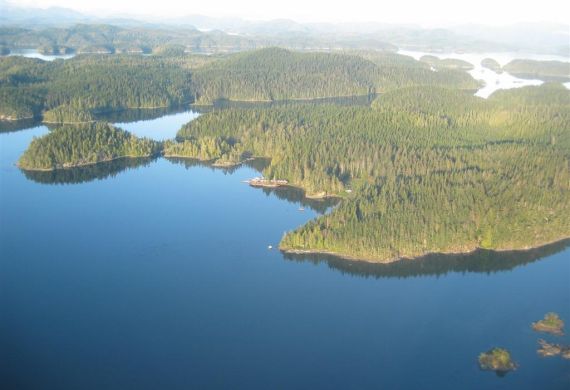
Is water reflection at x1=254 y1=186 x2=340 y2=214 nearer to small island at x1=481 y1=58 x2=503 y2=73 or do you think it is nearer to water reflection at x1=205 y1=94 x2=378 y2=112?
water reflection at x1=205 y1=94 x2=378 y2=112

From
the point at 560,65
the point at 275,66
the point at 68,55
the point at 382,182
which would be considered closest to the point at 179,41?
the point at 68,55

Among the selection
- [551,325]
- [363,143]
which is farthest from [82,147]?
[551,325]

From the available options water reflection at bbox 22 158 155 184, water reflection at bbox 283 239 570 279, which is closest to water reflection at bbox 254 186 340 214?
water reflection at bbox 283 239 570 279

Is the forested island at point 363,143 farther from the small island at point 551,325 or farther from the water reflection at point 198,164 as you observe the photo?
the small island at point 551,325

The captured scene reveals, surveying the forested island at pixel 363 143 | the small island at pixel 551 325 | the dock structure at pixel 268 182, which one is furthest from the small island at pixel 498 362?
the dock structure at pixel 268 182

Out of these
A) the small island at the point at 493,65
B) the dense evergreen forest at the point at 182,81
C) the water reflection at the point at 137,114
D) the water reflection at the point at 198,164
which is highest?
the small island at the point at 493,65

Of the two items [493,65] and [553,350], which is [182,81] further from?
[493,65]
